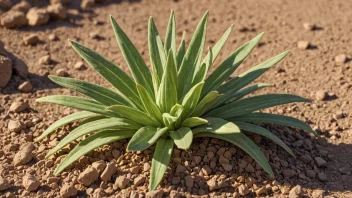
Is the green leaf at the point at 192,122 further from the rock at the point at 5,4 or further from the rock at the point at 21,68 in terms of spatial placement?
the rock at the point at 5,4

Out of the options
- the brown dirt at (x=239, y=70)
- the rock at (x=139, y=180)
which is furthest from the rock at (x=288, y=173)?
the rock at (x=139, y=180)

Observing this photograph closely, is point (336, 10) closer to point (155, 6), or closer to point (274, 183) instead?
point (155, 6)

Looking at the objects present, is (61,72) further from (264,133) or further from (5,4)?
(264,133)

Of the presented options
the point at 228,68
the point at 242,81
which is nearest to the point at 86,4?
the point at 228,68

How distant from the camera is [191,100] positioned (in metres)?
3.73

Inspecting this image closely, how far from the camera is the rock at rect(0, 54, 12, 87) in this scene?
490cm

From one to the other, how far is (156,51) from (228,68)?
0.58 meters

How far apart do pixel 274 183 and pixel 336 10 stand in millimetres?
3579

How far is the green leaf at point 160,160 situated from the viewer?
3510 mm

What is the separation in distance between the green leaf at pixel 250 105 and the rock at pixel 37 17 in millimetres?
3124

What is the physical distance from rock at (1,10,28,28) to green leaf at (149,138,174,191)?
3.14 meters

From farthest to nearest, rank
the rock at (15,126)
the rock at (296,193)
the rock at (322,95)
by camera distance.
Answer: the rock at (322,95) → the rock at (15,126) → the rock at (296,193)

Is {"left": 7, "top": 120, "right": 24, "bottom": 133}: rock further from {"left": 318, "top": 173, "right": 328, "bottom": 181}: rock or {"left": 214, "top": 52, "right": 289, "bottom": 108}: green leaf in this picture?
{"left": 318, "top": 173, "right": 328, "bottom": 181}: rock

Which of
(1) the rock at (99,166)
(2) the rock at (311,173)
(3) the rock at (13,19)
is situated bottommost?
(2) the rock at (311,173)
